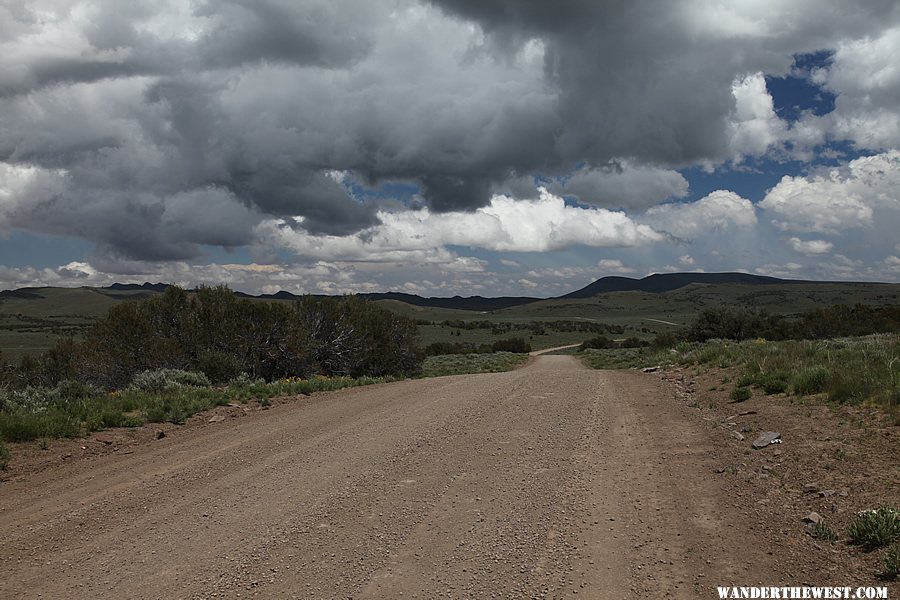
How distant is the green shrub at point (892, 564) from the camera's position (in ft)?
14.4

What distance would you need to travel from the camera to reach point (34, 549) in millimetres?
5320

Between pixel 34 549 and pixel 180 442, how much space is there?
438 centimetres

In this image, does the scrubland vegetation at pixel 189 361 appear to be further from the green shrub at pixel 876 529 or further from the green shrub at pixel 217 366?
the green shrub at pixel 876 529

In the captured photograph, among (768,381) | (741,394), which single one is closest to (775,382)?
(768,381)

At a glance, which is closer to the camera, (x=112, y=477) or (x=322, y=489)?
(x=322, y=489)

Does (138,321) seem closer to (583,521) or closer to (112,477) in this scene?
(112,477)

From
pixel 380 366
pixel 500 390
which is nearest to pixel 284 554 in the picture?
pixel 500 390

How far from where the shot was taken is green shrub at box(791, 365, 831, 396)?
1069cm

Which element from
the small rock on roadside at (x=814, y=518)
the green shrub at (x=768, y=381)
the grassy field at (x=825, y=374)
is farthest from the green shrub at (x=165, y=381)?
the small rock on roadside at (x=814, y=518)

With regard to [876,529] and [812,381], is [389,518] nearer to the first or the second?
[876,529]

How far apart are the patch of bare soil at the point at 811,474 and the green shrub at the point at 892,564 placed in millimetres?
67

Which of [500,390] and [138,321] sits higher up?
[138,321]

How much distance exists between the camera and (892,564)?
4418mm

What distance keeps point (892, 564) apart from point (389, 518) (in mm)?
4110
